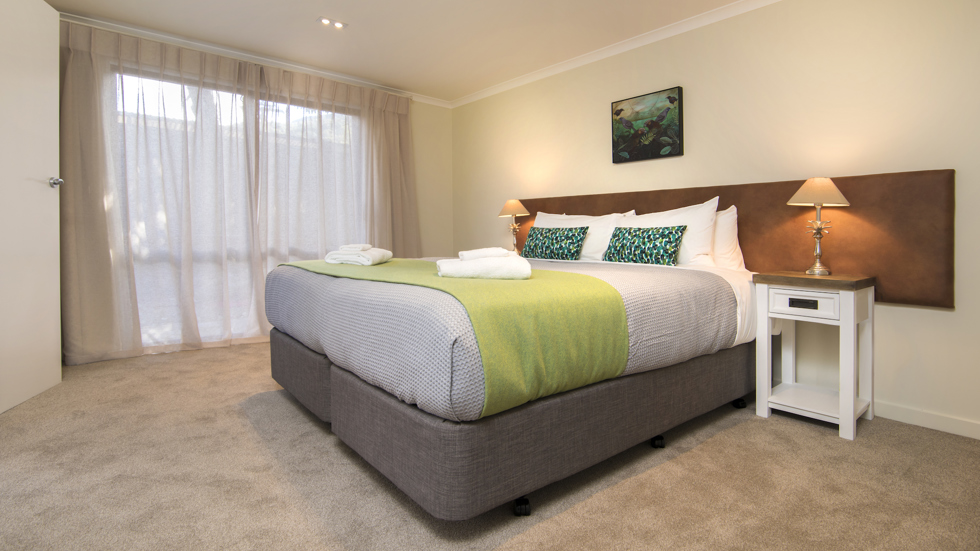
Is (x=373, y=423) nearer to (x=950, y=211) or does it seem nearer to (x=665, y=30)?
(x=950, y=211)

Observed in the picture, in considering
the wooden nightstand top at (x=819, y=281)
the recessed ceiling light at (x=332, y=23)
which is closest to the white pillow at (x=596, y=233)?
the wooden nightstand top at (x=819, y=281)

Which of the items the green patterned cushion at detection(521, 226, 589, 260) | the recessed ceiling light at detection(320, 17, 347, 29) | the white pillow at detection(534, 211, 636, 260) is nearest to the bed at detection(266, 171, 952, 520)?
the white pillow at detection(534, 211, 636, 260)

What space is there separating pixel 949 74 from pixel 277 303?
3466mm

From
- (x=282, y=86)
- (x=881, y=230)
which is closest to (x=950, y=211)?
(x=881, y=230)

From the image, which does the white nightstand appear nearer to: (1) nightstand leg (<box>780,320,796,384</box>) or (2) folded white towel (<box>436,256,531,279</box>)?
(1) nightstand leg (<box>780,320,796,384</box>)

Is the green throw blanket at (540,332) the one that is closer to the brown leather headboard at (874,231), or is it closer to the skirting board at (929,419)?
the brown leather headboard at (874,231)

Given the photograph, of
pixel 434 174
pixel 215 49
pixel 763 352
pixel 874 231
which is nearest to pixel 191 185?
pixel 215 49

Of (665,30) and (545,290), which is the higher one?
(665,30)

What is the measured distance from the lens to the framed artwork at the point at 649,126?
3.34 meters

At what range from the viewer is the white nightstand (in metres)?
2.18

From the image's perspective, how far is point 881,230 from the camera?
2443mm

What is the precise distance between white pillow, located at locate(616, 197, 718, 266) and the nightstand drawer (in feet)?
1.60

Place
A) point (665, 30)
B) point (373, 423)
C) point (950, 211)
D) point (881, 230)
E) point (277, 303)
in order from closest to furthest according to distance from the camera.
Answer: point (373, 423)
point (950, 211)
point (881, 230)
point (277, 303)
point (665, 30)

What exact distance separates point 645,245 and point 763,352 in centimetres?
86
